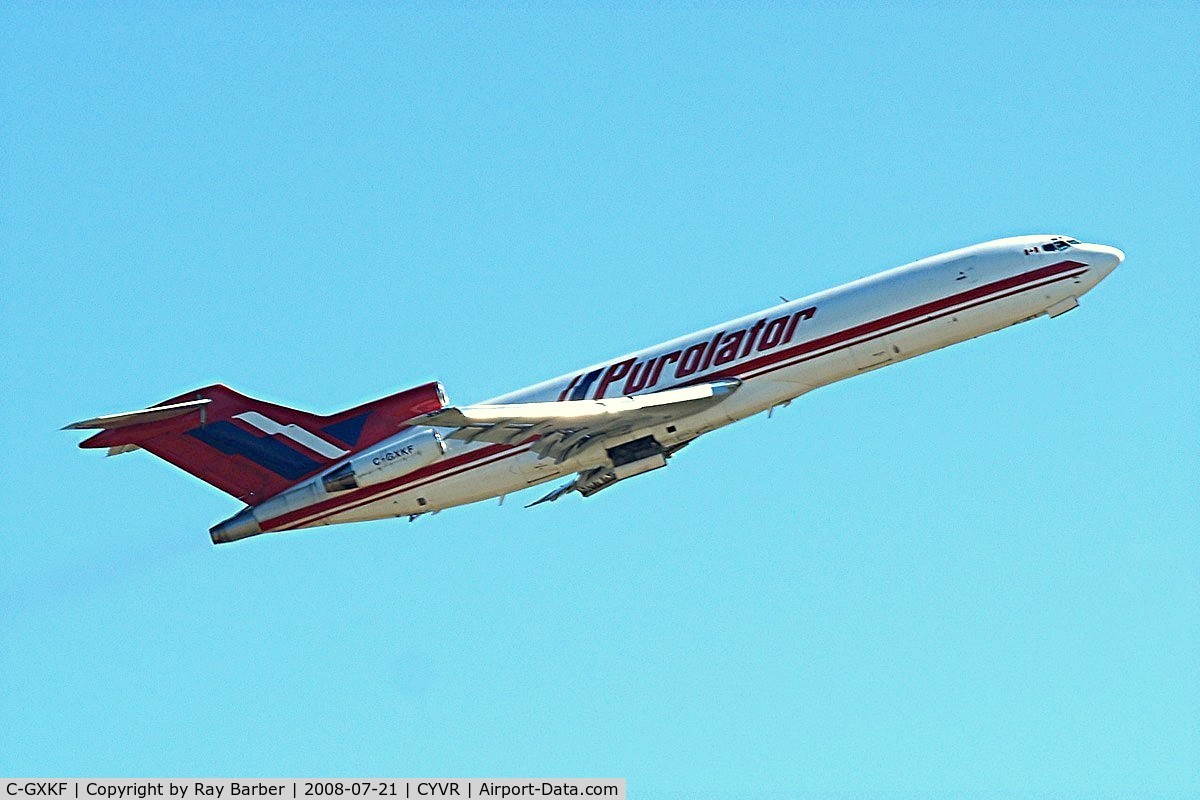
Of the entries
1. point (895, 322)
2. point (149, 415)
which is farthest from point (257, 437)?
point (895, 322)

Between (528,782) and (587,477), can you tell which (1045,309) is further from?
(528,782)

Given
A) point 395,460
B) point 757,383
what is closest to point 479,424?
point 395,460

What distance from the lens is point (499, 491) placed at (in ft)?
180

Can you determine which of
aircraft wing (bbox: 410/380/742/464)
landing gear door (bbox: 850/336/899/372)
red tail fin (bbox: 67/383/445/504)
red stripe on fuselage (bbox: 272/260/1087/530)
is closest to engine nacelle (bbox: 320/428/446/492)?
red tail fin (bbox: 67/383/445/504)

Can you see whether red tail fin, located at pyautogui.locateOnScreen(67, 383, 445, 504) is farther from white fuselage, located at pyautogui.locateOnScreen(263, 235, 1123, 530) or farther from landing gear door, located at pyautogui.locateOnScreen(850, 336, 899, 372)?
landing gear door, located at pyautogui.locateOnScreen(850, 336, 899, 372)

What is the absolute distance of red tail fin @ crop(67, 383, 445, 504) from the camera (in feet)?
180

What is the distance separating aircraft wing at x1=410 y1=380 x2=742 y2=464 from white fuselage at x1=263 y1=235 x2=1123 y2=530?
1.10ft

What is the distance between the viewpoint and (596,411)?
51.7 m

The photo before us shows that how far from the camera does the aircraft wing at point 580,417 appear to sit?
167 ft

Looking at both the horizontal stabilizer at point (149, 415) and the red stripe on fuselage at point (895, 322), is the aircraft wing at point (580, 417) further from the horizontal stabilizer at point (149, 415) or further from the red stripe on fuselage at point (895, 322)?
the horizontal stabilizer at point (149, 415)

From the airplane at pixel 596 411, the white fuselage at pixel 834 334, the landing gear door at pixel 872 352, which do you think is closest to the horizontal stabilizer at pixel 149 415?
the airplane at pixel 596 411

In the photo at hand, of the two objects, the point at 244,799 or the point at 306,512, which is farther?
the point at 306,512

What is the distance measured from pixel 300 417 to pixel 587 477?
350 inches

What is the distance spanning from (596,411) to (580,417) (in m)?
0.51
